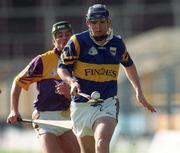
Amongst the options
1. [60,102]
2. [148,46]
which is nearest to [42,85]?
[60,102]

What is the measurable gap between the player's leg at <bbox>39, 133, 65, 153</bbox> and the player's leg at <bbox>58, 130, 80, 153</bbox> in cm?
10

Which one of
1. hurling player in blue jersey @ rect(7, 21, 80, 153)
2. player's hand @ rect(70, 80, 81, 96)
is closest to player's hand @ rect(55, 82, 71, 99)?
hurling player in blue jersey @ rect(7, 21, 80, 153)

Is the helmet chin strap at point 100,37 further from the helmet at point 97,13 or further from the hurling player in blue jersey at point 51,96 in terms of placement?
the hurling player in blue jersey at point 51,96

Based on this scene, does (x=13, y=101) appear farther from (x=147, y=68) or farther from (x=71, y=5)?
(x=71, y=5)

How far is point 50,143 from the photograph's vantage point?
12.5m

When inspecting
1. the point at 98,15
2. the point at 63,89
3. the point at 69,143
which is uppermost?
the point at 98,15

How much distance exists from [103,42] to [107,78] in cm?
40

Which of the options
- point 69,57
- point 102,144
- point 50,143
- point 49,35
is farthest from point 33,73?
point 49,35

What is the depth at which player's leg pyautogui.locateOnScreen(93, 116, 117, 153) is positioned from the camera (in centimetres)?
1074

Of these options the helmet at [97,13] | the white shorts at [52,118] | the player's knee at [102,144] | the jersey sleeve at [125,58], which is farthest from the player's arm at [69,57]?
the white shorts at [52,118]

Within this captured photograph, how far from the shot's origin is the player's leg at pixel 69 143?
1262 centimetres

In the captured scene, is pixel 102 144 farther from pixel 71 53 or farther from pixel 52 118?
pixel 52 118

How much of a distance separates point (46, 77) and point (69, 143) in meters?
0.87

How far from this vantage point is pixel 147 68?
2855cm
